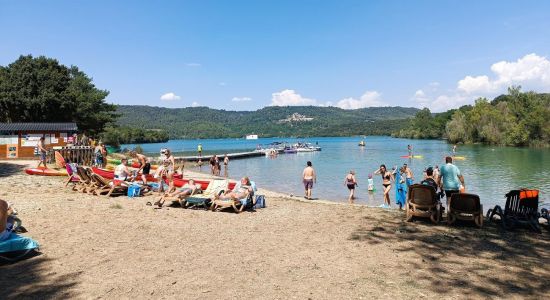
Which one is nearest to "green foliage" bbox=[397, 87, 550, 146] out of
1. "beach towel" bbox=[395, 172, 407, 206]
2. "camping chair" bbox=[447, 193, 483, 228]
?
"beach towel" bbox=[395, 172, 407, 206]

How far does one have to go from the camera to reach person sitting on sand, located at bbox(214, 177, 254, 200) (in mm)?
10781

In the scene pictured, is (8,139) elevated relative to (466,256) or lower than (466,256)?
elevated

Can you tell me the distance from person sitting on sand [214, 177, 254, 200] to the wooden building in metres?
18.2

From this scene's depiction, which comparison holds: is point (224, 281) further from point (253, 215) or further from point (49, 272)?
point (253, 215)

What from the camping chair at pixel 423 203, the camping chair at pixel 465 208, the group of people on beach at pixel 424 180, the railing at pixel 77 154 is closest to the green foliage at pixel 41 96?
the railing at pixel 77 154

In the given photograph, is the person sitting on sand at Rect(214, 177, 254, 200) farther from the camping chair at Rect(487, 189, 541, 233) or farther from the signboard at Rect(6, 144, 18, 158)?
the signboard at Rect(6, 144, 18, 158)

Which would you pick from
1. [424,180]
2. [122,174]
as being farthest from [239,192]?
[424,180]

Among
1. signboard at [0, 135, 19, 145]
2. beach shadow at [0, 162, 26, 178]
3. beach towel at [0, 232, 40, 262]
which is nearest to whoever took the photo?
beach towel at [0, 232, 40, 262]

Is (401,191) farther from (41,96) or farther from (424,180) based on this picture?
(41,96)

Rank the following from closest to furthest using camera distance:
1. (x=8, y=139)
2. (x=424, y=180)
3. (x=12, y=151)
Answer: (x=424, y=180) < (x=8, y=139) < (x=12, y=151)

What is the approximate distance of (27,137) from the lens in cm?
2464

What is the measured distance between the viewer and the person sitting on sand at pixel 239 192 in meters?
10.8

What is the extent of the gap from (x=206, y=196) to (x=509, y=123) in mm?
80267

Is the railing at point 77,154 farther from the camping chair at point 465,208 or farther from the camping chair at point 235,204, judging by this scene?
the camping chair at point 465,208
